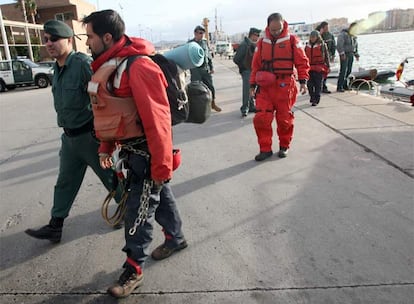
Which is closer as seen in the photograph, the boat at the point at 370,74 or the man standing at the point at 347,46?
the man standing at the point at 347,46

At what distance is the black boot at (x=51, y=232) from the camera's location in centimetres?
318

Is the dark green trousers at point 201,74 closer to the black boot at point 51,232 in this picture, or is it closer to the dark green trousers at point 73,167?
the dark green trousers at point 73,167

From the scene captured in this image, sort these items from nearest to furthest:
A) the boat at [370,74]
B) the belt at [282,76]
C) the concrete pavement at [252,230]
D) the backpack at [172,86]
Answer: the backpack at [172,86], the concrete pavement at [252,230], the belt at [282,76], the boat at [370,74]

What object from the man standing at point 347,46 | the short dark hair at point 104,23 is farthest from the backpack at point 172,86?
the man standing at point 347,46

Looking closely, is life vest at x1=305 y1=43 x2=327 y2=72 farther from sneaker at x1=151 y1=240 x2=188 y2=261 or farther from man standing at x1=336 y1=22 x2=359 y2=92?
sneaker at x1=151 y1=240 x2=188 y2=261

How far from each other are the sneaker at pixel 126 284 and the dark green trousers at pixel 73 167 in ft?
2.72

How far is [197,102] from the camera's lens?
8.73 feet

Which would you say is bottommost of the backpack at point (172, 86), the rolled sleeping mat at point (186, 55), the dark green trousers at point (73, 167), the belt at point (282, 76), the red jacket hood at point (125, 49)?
the dark green trousers at point (73, 167)

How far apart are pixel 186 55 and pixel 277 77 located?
272cm

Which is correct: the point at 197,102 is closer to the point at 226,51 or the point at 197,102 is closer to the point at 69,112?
the point at 69,112

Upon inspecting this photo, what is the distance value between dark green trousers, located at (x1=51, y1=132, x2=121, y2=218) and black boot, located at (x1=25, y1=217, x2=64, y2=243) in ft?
0.21

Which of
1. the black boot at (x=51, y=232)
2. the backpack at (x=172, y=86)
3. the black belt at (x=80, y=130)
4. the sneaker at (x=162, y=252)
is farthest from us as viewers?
the black boot at (x=51, y=232)

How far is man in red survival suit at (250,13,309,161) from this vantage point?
193 inches

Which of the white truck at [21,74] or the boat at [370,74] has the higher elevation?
the white truck at [21,74]
